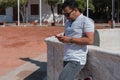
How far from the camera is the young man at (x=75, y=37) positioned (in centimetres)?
564

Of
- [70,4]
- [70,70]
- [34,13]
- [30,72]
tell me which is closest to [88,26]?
[70,4]

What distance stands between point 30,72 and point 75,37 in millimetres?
7059

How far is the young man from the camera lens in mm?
5645

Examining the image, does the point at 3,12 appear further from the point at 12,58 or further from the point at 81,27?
the point at 81,27

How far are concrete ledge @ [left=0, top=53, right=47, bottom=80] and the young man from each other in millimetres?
5807

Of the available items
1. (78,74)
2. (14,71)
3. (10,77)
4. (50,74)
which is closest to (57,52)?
(50,74)

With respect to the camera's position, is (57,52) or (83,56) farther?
(57,52)

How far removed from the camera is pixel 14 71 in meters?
12.9

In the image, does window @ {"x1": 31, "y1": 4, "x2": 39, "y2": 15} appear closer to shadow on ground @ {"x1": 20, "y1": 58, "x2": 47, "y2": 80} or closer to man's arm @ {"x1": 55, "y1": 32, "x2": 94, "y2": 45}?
shadow on ground @ {"x1": 20, "y1": 58, "x2": 47, "y2": 80}

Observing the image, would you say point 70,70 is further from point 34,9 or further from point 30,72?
point 34,9

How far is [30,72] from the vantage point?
12.6 meters

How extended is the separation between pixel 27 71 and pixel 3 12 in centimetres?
4250

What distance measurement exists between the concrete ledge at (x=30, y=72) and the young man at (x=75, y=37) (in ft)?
19.1

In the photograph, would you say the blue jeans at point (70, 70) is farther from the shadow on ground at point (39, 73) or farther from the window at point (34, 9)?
the window at point (34, 9)
